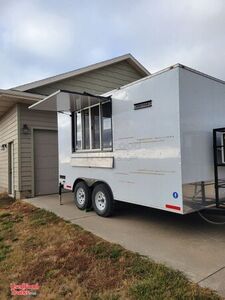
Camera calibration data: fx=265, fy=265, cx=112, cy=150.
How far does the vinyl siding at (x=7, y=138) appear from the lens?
30.8 ft

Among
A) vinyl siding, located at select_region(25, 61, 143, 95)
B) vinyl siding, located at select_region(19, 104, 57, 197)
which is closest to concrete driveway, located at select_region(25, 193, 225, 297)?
vinyl siding, located at select_region(19, 104, 57, 197)

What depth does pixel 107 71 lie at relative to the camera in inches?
472

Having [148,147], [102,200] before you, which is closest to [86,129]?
[102,200]

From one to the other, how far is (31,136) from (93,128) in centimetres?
372

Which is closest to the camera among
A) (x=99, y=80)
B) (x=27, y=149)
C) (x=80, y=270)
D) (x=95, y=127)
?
(x=80, y=270)

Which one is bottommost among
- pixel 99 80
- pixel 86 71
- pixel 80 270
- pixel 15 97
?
pixel 80 270

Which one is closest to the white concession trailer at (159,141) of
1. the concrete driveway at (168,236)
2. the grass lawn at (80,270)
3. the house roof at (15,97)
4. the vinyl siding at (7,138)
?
the concrete driveway at (168,236)

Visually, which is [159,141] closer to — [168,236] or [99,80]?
[168,236]

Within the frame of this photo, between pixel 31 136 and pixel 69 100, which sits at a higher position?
pixel 69 100

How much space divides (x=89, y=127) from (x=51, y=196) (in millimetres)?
3795

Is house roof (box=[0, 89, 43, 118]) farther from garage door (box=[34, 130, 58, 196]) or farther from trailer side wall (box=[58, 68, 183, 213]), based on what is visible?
trailer side wall (box=[58, 68, 183, 213])

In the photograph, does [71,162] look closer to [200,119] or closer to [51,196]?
[51,196]

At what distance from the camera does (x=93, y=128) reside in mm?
6535

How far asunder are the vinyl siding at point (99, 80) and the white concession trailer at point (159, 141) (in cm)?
412
